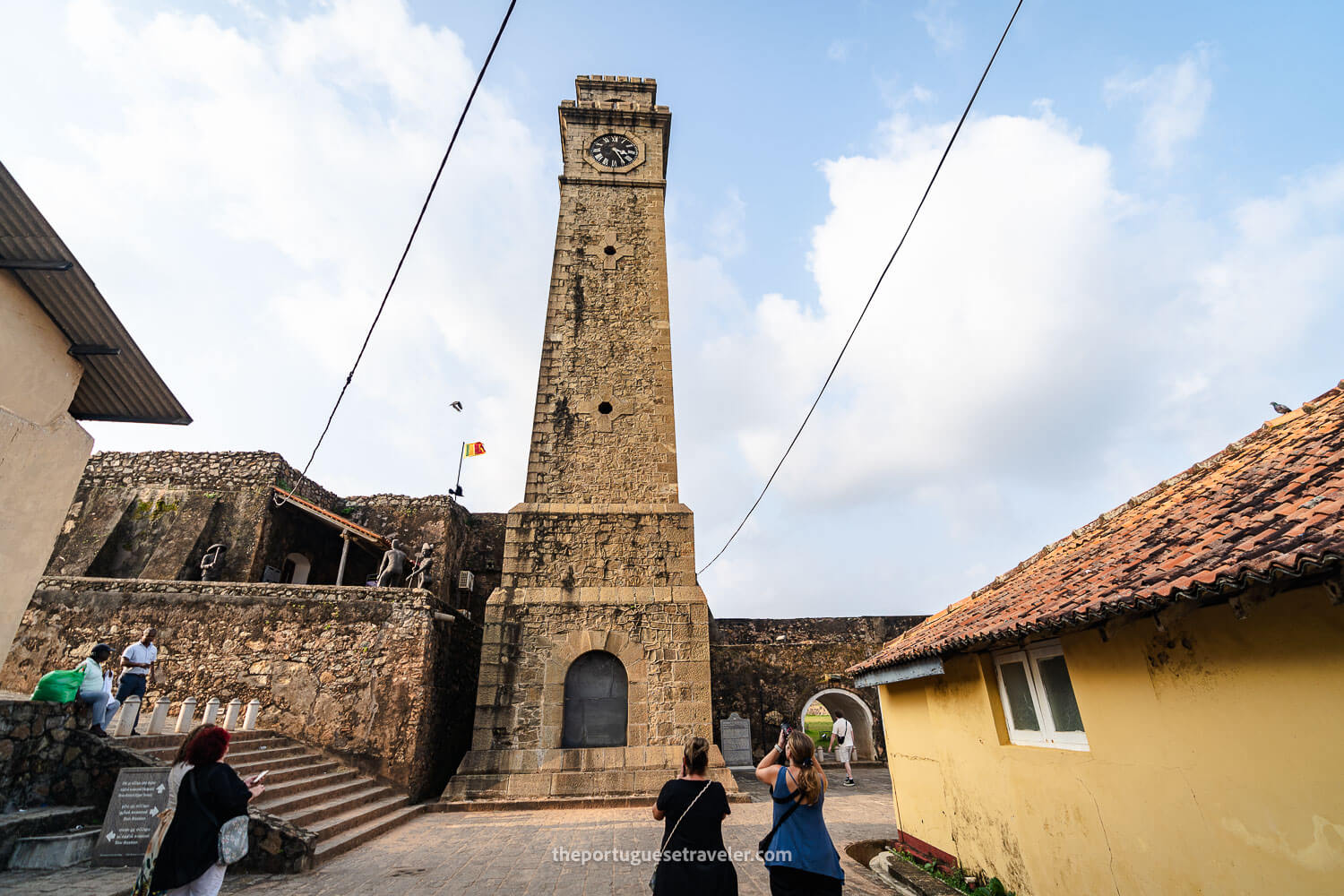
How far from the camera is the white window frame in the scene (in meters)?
4.01

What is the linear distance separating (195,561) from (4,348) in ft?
31.0

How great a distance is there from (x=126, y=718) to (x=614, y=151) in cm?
1395

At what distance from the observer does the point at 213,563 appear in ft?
39.5

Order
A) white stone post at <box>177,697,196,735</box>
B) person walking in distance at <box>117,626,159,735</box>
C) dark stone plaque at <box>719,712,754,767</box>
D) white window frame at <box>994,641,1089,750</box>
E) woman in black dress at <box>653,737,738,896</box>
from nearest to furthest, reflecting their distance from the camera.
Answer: woman in black dress at <box>653,737,738,896</box>
white window frame at <box>994,641,1089,750</box>
person walking in distance at <box>117,626,159,735</box>
white stone post at <box>177,697,196,735</box>
dark stone plaque at <box>719,712,754,767</box>

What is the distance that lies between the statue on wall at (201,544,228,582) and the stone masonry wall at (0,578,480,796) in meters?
2.26

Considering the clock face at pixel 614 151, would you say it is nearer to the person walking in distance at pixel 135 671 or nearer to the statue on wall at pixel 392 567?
the statue on wall at pixel 392 567

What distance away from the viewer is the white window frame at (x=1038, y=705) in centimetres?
401

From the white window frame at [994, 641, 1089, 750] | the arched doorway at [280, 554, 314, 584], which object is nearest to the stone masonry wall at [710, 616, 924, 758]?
the arched doorway at [280, 554, 314, 584]

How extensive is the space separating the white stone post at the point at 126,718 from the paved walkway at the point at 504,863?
2129 mm

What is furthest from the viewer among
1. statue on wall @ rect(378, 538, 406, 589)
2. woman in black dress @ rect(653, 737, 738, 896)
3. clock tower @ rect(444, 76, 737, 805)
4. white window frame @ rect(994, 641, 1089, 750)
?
statue on wall @ rect(378, 538, 406, 589)

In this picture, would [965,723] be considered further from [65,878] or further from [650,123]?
[650,123]

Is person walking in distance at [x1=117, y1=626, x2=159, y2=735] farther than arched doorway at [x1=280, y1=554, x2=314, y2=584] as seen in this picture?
No

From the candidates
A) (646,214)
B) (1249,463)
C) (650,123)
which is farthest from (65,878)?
(650,123)

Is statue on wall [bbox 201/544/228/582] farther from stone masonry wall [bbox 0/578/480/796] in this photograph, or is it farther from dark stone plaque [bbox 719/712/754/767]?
dark stone plaque [bbox 719/712/754/767]
